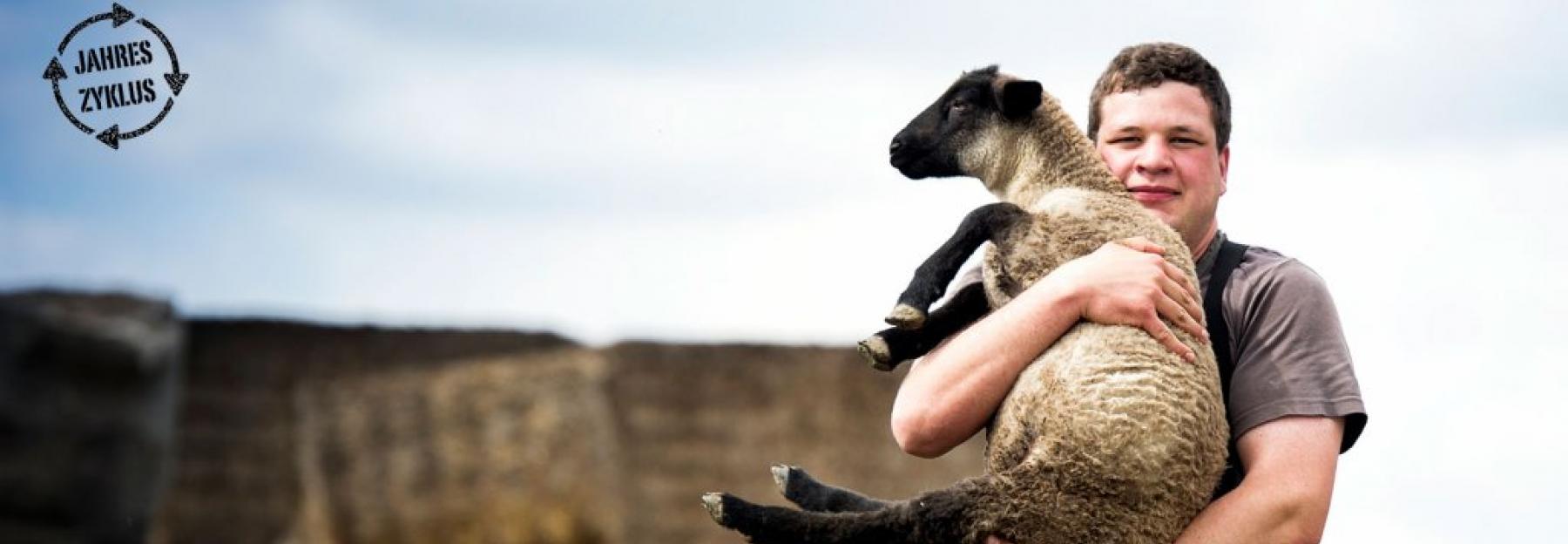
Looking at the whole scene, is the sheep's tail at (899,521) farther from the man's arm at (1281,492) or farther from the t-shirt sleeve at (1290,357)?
the t-shirt sleeve at (1290,357)

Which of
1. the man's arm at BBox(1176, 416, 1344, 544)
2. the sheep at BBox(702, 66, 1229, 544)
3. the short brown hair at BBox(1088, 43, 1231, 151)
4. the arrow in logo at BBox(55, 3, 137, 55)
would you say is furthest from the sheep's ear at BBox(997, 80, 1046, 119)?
the arrow in logo at BBox(55, 3, 137, 55)

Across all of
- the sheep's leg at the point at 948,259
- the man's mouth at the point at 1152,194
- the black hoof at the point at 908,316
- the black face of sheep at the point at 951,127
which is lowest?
the black hoof at the point at 908,316

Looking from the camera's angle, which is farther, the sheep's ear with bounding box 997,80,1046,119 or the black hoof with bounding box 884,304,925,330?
the sheep's ear with bounding box 997,80,1046,119

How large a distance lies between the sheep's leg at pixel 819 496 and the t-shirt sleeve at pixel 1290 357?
3.00 feet

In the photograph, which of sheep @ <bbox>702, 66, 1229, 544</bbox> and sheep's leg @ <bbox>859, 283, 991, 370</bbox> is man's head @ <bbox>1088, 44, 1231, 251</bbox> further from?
sheep's leg @ <bbox>859, 283, 991, 370</bbox>

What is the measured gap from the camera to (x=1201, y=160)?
4.84m

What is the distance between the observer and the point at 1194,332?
14.8ft

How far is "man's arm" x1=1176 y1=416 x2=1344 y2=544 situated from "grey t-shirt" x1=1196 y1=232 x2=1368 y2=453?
49mm

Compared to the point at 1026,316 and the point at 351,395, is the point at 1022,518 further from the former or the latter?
the point at 351,395

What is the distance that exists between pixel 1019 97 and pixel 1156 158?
15.7 inches

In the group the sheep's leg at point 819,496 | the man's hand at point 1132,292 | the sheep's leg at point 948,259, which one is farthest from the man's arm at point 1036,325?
the sheep's leg at point 819,496

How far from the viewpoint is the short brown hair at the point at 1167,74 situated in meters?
4.84

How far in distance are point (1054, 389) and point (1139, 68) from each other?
3.09 feet

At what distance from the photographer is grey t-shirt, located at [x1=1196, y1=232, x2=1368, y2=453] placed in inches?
176
